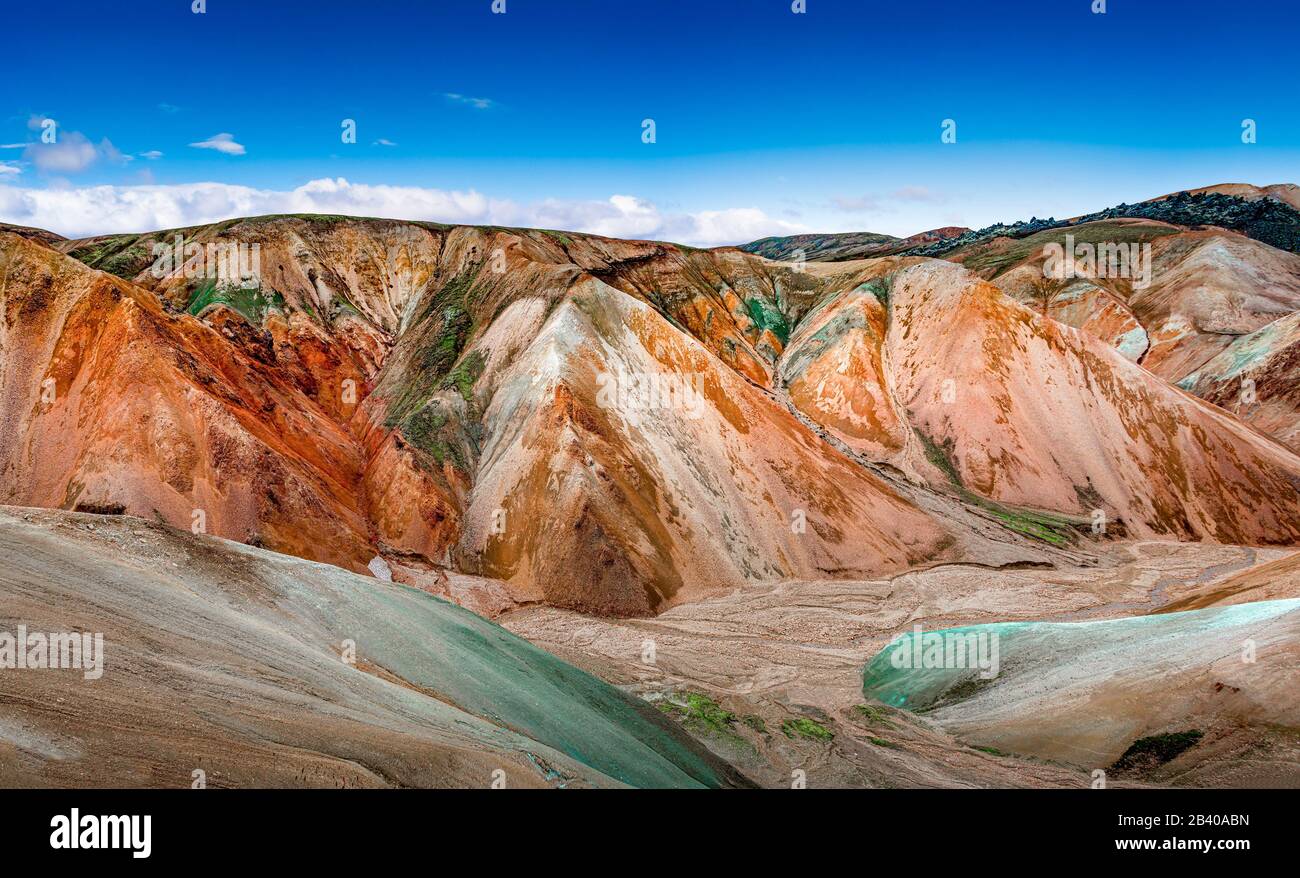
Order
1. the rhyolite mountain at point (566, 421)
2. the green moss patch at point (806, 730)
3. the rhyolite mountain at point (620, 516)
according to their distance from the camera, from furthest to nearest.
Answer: the rhyolite mountain at point (566, 421), the green moss patch at point (806, 730), the rhyolite mountain at point (620, 516)

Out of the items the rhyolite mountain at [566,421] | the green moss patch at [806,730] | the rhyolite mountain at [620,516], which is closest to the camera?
the rhyolite mountain at [620,516]

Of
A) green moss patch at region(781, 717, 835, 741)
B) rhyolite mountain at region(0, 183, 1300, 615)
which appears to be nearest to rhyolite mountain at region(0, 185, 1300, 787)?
green moss patch at region(781, 717, 835, 741)

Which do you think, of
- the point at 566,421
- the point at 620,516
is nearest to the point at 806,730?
the point at 620,516

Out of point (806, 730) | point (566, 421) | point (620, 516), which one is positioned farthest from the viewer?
point (566, 421)

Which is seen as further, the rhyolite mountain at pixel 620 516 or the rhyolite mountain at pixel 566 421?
the rhyolite mountain at pixel 566 421

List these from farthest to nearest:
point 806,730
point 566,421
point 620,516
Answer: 1. point 566,421
2. point 620,516
3. point 806,730

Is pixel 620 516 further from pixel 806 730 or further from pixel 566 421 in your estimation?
pixel 806 730

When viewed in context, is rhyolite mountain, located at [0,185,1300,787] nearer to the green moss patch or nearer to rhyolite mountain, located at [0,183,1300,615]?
the green moss patch

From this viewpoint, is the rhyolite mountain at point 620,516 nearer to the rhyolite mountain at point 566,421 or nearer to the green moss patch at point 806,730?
the green moss patch at point 806,730

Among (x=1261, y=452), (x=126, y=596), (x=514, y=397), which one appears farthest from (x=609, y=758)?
(x=1261, y=452)

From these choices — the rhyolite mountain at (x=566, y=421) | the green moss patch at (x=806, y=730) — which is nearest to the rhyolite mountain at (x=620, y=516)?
the green moss patch at (x=806, y=730)

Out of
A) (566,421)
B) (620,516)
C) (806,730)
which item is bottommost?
(806,730)

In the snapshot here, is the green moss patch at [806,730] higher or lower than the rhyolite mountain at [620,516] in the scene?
lower
